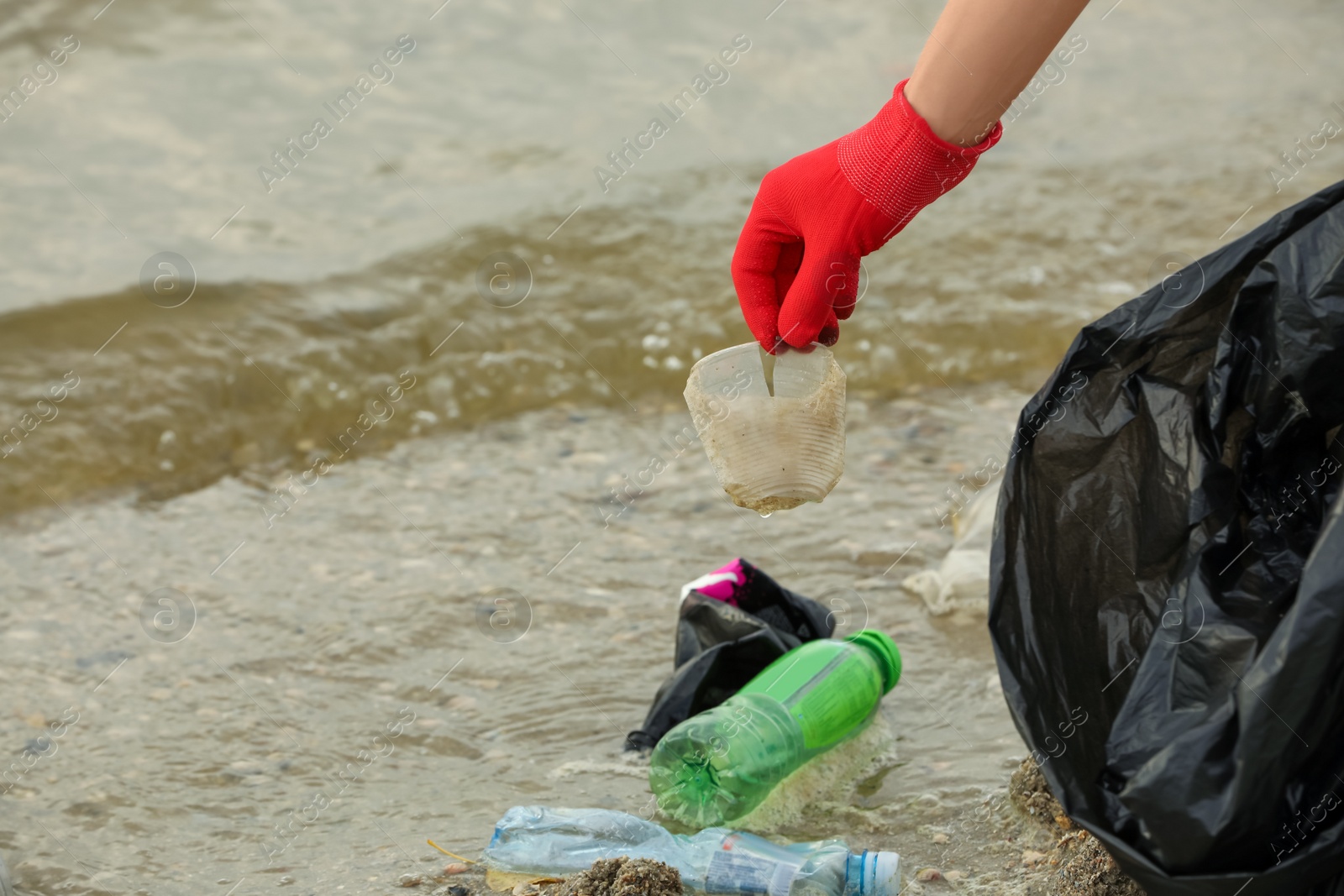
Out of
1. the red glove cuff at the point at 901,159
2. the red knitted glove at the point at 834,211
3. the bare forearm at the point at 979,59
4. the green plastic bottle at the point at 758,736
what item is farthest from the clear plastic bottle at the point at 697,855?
the bare forearm at the point at 979,59

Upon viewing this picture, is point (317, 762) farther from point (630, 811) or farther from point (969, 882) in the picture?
point (969, 882)

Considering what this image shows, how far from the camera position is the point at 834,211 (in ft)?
5.80

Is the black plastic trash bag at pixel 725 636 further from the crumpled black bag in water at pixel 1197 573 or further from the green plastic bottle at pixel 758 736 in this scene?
the crumpled black bag in water at pixel 1197 573

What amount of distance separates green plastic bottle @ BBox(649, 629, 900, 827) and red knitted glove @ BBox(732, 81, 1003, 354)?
26.3 inches

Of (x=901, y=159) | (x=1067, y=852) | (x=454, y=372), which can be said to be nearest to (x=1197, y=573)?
(x=1067, y=852)

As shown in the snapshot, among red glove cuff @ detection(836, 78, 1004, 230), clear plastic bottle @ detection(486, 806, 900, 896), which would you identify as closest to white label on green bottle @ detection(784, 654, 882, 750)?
clear plastic bottle @ detection(486, 806, 900, 896)

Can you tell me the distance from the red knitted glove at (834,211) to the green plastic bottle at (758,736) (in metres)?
0.67

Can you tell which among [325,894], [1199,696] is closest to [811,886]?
[1199,696]

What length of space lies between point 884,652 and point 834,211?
1033mm

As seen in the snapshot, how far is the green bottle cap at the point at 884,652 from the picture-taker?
2424 millimetres

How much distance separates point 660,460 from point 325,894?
2086mm

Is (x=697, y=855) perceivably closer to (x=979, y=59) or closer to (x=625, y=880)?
(x=625, y=880)

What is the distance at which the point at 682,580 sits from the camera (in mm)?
3109

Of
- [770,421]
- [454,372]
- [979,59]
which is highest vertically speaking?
[979,59]
